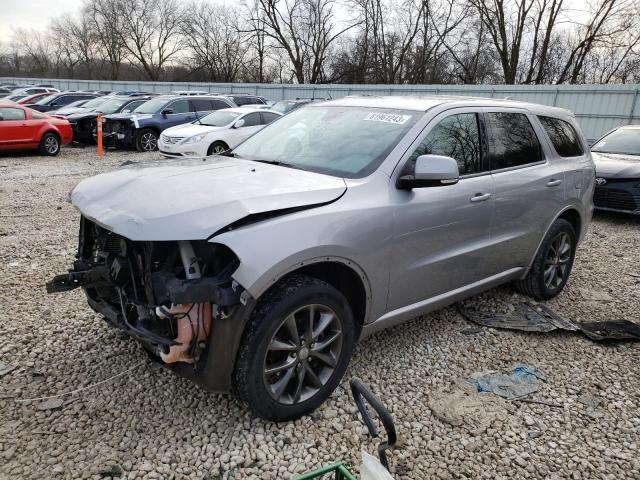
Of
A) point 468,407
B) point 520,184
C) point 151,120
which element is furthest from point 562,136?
point 151,120

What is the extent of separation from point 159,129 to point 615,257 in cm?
1269

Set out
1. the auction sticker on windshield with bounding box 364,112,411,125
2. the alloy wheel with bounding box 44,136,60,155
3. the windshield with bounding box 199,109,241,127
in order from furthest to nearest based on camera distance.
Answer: the alloy wheel with bounding box 44,136,60,155
the windshield with bounding box 199,109,241,127
the auction sticker on windshield with bounding box 364,112,411,125

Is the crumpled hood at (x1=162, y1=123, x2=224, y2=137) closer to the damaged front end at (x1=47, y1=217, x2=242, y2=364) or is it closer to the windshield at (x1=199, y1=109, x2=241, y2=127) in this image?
the windshield at (x1=199, y1=109, x2=241, y2=127)

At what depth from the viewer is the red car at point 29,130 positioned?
12.8 m

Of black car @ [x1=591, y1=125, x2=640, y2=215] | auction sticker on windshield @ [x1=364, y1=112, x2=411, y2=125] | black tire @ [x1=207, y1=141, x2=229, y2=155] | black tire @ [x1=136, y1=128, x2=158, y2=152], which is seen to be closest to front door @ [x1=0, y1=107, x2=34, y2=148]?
black tire @ [x1=136, y1=128, x2=158, y2=152]

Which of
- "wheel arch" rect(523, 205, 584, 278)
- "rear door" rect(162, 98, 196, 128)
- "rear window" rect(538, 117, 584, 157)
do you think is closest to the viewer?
"wheel arch" rect(523, 205, 584, 278)

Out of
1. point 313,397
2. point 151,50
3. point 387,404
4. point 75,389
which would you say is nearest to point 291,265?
point 313,397

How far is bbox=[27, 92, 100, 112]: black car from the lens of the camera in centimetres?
2009

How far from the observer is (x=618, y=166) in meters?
8.29

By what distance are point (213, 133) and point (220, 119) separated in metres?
1.20

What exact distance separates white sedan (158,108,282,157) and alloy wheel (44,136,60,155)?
3.49 meters

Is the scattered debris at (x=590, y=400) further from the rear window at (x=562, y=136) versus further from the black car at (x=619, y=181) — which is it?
the black car at (x=619, y=181)

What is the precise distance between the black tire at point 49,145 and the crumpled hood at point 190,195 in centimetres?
1196

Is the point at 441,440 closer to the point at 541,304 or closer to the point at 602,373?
the point at 602,373
